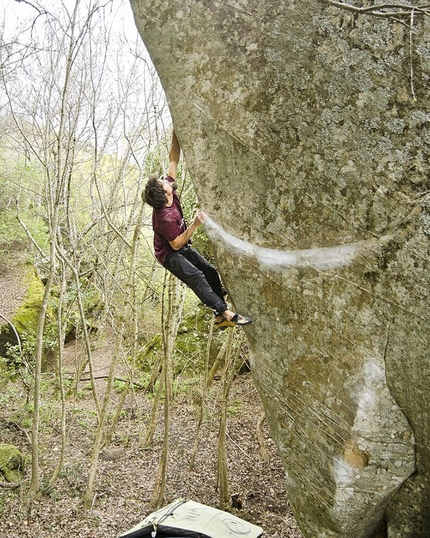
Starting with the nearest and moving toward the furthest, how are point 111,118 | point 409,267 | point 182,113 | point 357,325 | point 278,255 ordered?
point 409,267 < point 357,325 < point 278,255 < point 182,113 < point 111,118

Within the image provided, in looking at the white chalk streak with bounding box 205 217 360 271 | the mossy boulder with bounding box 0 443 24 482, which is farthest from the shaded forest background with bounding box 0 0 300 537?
the white chalk streak with bounding box 205 217 360 271

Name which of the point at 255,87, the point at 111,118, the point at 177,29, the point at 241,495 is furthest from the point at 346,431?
the point at 111,118

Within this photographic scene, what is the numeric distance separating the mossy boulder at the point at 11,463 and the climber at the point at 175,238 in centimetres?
641

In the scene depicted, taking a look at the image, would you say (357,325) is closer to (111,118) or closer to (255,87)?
(255,87)

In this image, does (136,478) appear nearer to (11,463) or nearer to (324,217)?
(11,463)

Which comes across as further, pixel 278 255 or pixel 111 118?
pixel 111 118

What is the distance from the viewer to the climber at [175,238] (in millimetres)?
4523

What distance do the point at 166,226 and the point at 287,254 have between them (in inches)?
52.9

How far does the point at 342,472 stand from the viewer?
4012mm

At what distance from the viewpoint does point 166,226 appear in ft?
15.4

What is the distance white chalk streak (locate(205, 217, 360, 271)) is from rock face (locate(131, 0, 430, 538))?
1cm

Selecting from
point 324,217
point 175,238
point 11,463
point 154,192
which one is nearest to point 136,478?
point 11,463

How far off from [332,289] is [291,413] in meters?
1.26

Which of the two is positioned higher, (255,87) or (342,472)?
(255,87)
